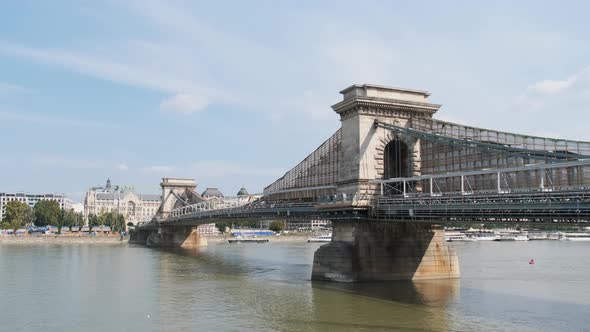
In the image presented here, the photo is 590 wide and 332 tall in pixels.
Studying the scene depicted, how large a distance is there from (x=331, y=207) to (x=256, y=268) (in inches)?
856

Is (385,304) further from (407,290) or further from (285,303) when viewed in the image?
(285,303)

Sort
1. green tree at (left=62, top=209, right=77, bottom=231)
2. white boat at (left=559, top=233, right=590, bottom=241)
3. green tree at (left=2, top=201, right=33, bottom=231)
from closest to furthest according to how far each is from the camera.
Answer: green tree at (left=2, top=201, right=33, bottom=231)
white boat at (left=559, top=233, right=590, bottom=241)
green tree at (left=62, top=209, right=77, bottom=231)

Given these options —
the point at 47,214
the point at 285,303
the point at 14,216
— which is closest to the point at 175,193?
the point at 47,214

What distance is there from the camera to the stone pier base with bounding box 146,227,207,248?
122m

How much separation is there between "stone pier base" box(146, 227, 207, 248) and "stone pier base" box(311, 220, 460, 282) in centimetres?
8106

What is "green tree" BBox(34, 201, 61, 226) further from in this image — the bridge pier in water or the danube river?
the danube river

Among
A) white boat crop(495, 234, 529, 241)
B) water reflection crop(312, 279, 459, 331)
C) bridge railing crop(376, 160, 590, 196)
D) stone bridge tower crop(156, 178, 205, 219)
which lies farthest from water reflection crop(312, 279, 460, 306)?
white boat crop(495, 234, 529, 241)

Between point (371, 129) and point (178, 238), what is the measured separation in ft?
279

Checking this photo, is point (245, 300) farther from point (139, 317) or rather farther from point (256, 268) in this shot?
point (256, 268)

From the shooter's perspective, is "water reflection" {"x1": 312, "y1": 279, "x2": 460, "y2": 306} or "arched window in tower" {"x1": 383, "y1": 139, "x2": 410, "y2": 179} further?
"arched window in tower" {"x1": 383, "y1": 139, "x2": 410, "y2": 179}

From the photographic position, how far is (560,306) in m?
33.7

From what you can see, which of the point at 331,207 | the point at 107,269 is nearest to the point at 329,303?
the point at 331,207

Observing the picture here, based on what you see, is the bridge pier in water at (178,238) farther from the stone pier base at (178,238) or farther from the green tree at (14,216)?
the green tree at (14,216)

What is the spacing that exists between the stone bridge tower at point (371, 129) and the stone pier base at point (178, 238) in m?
81.2
